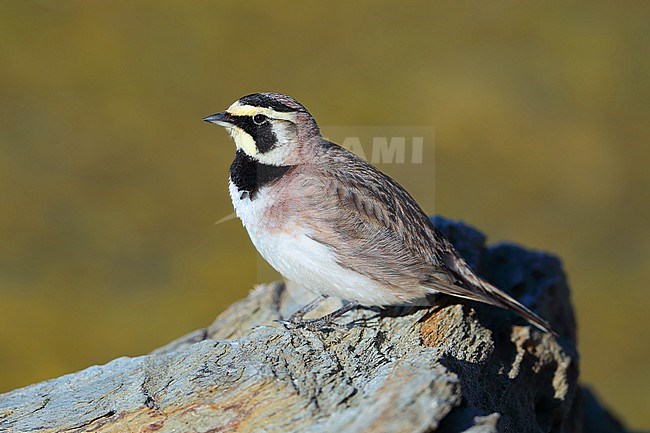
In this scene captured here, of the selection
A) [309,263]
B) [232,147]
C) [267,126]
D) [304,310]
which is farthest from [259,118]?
[232,147]

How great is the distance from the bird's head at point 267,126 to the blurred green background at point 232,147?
16.0ft

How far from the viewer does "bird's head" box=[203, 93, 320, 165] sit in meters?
4.66

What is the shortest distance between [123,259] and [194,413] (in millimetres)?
7166

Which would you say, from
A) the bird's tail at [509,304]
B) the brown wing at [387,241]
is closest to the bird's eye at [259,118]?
the brown wing at [387,241]

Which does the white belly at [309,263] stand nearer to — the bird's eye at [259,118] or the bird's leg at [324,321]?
the bird's leg at [324,321]

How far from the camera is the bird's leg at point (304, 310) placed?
4750 millimetres

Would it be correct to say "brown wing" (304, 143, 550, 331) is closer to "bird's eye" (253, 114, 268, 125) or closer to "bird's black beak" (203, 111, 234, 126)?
"bird's eye" (253, 114, 268, 125)

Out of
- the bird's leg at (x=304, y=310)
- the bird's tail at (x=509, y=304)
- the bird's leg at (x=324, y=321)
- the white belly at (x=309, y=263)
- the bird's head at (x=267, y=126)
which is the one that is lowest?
the bird's leg at (x=304, y=310)

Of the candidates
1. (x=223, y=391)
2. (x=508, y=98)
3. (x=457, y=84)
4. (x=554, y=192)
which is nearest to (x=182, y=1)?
(x=457, y=84)

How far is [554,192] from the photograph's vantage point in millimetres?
11859

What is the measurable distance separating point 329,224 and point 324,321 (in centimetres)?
58

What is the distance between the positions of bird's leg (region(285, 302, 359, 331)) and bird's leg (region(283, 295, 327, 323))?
77mm

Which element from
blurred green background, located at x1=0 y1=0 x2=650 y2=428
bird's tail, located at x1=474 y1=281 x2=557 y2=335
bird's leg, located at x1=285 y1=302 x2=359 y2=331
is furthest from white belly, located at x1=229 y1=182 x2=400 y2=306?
blurred green background, located at x1=0 y1=0 x2=650 y2=428

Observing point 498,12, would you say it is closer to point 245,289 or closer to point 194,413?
point 245,289
